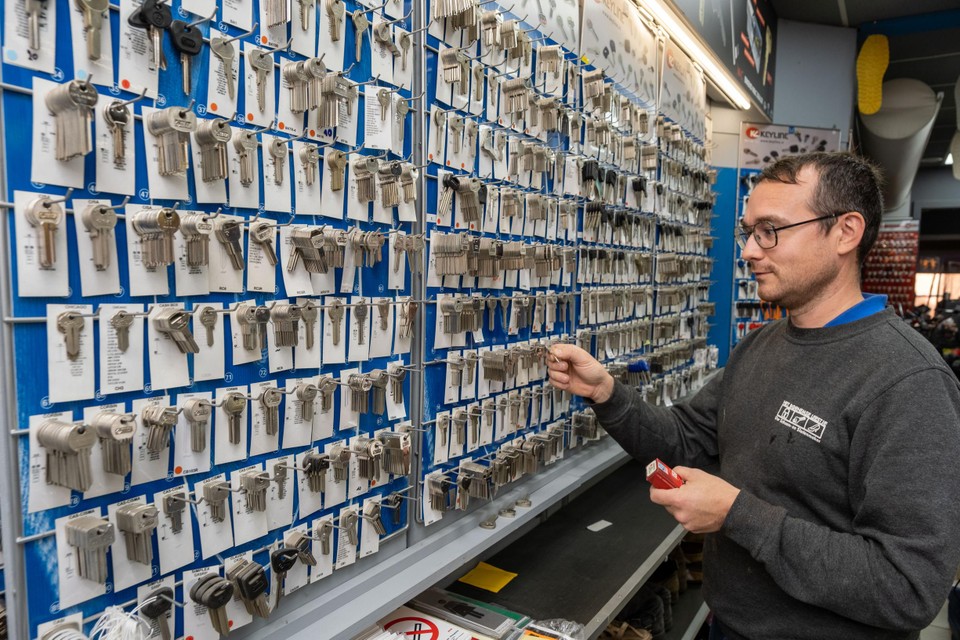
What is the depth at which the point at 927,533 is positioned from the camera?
128cm

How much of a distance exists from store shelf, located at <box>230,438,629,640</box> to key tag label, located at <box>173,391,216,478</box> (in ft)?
1.22

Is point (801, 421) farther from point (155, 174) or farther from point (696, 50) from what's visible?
point (696, 50)

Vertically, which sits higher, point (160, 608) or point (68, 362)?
point (68, 362)

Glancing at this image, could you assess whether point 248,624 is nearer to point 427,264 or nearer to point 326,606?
point 326,606

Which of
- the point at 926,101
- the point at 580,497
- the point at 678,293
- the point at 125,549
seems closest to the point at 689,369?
the point at 678,293

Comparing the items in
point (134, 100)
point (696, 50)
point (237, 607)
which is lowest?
point (237, 607)

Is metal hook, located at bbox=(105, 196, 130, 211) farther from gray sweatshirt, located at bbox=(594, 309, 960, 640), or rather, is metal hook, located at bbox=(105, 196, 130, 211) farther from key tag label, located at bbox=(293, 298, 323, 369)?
gray sweatshirt, located at bbox=(594, 309, 960, 640)

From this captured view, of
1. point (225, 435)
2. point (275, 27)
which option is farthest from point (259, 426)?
point (275, 27)

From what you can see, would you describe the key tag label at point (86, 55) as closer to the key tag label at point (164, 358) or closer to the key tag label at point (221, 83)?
the key tag label at point (221, 83)

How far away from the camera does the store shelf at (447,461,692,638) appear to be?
7.02 feet

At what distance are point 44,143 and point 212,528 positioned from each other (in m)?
0.78

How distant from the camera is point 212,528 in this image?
1.27 meters

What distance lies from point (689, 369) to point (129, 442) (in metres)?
3.68

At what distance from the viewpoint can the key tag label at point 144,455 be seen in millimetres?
1122
